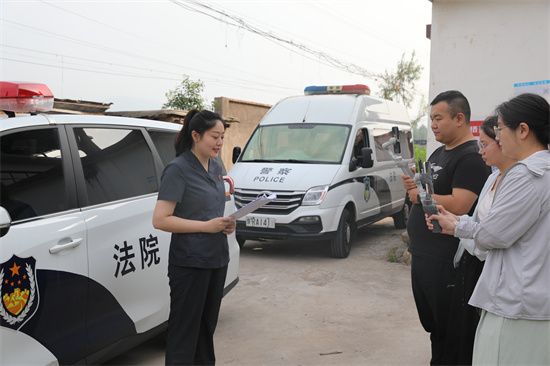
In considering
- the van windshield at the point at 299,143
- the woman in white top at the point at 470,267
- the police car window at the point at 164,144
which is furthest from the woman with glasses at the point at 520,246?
the van windshield at the point at 299,143

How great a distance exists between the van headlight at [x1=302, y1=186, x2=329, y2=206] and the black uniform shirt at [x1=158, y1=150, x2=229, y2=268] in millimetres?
4340

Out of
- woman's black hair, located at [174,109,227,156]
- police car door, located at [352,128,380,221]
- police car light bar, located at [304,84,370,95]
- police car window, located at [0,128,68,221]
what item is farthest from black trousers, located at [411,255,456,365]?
police car light bar, located at [304,84,370,95]

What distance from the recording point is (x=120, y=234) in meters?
3.24

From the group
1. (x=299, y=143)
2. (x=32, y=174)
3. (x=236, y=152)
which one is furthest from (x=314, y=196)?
(x=32, y=174)

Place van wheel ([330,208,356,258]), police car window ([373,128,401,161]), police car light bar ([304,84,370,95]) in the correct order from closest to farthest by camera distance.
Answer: van wheel ([330,208,356,258])
police car window ([373,128,401,161])
police car light bar ([304,84,370,95])

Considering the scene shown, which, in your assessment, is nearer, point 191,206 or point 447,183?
point 191,206

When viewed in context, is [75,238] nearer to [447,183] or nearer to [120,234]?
[120,234]

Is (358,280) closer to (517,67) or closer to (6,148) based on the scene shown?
(517,67)

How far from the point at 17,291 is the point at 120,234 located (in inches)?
31.6

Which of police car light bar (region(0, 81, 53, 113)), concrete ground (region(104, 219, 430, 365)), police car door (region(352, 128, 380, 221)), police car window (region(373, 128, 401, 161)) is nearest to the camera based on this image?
police car light bar (region(0, 81, 53, 113))

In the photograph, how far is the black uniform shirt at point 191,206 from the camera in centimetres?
289

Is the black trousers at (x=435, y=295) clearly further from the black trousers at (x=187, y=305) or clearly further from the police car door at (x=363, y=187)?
the police car door at (x=363, y=187)

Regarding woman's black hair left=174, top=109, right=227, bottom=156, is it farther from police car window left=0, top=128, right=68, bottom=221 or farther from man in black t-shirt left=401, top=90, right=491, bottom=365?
man in black t-shirt left=401, top=90, right=491, bottom=365

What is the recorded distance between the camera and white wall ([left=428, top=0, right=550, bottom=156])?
6.18 meters
